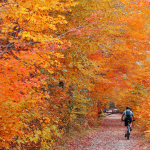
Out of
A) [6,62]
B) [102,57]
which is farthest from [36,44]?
[102,57]

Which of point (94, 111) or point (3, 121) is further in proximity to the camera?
point (94, 111)

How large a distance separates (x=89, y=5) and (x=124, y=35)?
278 inches

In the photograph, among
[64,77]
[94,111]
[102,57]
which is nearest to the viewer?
[64,77]

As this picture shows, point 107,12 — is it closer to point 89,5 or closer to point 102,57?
point 89,5

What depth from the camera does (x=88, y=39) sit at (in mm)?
9492

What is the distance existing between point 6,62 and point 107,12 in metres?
5.57

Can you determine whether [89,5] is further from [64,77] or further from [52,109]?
[52,109]

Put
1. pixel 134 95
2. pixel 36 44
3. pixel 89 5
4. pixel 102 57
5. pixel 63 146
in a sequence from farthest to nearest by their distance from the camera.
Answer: pixel 134 95, pixel 102 57, pixel 63 146, pixel 89 5, pixel 36 44

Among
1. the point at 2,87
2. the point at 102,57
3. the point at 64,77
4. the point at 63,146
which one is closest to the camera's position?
the point at 2,87

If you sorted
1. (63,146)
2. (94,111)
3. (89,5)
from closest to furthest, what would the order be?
1. (89,5)
2. (63,146)
3. (94,111)

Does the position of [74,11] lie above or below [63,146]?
above

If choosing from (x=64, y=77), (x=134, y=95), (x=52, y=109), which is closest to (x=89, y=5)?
(x=64, y=77)

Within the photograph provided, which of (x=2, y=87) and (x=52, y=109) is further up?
(x=2, y=87)

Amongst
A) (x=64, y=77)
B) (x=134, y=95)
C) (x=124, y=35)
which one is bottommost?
(x=134, y=95)
